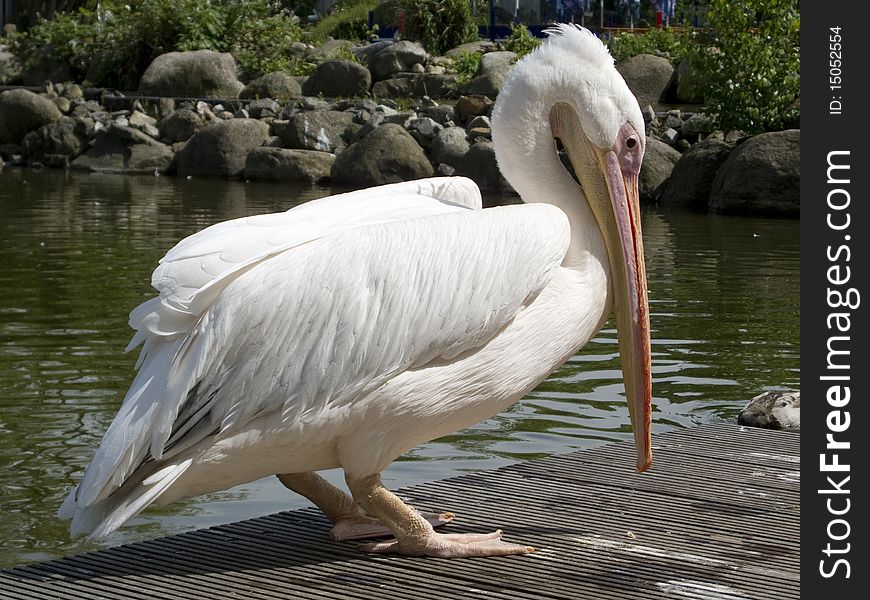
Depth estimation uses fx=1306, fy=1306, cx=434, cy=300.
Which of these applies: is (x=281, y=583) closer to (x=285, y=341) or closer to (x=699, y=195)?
(x=285, y=341)

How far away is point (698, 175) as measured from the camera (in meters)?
14.3

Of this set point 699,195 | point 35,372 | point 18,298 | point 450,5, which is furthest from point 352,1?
point 35,372

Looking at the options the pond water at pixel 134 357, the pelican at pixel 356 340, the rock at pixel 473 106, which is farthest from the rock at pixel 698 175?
the pelican at pixel 356 340

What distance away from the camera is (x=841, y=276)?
117 inches

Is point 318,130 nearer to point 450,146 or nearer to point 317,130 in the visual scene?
point 317,130

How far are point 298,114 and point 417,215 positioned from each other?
14718 millimetres

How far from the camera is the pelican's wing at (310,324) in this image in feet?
9.27

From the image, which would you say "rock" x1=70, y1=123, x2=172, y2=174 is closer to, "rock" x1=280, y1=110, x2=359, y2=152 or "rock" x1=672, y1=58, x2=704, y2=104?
"rock" x1=280, y1=110, x2=359, y2=152

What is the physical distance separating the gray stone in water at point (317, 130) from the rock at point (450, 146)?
1826mm

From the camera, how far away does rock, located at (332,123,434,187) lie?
15469 mm

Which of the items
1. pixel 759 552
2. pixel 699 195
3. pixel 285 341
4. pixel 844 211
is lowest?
pixel 699 195

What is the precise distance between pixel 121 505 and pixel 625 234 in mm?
1316

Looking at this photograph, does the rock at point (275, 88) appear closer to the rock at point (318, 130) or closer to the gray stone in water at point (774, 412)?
the rock at point (318, 130)

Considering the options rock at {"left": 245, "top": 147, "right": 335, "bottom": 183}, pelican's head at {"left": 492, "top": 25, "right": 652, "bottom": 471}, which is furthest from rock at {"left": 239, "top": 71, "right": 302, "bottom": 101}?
pelican's head at {"left": 492, "top": 25, "right": 652, "bottom": 471}
